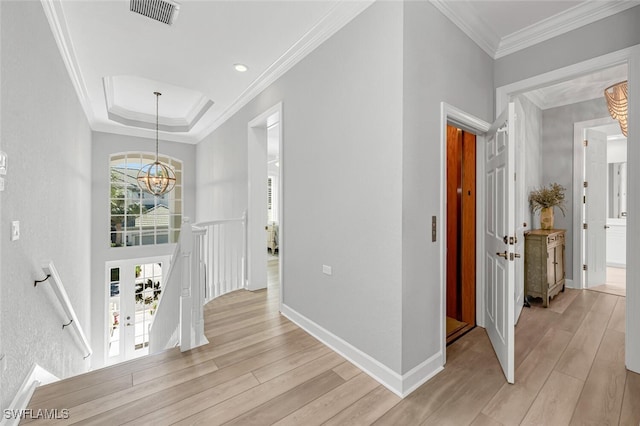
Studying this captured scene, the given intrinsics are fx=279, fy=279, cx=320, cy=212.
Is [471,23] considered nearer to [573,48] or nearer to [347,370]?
[573,48]

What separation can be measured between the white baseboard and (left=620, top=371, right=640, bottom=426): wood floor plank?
1.00 m

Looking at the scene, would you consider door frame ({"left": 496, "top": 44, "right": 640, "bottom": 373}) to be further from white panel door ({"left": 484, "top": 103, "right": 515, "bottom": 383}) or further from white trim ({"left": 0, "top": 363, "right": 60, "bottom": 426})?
white trim ({"left": 0, "top": 363, "right": 60, "bottom": 426})

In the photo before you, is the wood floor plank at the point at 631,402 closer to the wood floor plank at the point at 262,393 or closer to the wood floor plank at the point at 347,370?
the wood floor plank at the point at 347,370

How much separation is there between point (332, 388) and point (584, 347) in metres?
2.29

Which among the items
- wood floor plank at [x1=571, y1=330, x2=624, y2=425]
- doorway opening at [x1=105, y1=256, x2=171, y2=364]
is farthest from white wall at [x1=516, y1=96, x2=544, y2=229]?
doorway opening at [x1=105, y1=256, x2=171, y2=364]

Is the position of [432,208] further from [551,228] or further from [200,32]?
[551,228]

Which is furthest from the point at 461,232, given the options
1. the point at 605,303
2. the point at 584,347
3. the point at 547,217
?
the point at 605,303

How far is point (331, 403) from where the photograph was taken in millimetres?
1781

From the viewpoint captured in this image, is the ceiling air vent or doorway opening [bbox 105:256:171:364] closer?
the ceiling air vent

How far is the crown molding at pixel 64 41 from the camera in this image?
2229mm

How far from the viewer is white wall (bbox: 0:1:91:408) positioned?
156cm

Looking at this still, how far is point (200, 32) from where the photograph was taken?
265 centimetres

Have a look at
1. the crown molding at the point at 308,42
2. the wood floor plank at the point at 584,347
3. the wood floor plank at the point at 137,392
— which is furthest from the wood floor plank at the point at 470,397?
the crown molding at the point at 308,42

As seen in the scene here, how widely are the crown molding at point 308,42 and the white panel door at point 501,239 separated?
4.67ft
